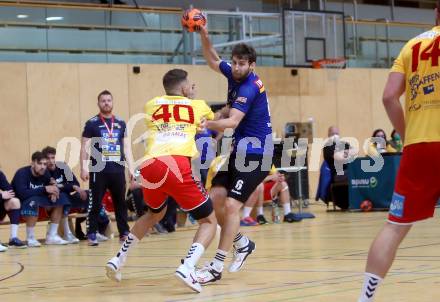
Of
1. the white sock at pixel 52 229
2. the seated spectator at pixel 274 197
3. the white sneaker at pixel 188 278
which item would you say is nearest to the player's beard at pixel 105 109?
the white sock at pixel 52 229

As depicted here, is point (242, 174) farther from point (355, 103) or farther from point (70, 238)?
point (355, 103)

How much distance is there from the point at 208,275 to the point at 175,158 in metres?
1.06

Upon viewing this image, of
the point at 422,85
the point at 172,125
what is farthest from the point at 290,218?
the point at 422,85

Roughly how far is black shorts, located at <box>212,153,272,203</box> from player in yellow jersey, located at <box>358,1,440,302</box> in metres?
3.07

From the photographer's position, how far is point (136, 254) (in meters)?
11.3

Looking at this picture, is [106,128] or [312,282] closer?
[312,282]

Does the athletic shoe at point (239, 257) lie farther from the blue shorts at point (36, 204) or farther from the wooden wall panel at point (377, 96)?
the wooden wall panel at point (377, 96)

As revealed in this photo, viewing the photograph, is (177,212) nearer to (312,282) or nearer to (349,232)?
(349,232)

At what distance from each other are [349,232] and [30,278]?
227 inches

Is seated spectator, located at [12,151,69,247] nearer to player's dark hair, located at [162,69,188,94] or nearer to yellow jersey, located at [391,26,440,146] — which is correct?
player's dark hair, located at [162,69,188,94]

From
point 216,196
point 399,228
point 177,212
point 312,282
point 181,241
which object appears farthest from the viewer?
point 177,212

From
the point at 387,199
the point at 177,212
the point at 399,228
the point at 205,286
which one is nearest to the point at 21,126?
the point at 177,212

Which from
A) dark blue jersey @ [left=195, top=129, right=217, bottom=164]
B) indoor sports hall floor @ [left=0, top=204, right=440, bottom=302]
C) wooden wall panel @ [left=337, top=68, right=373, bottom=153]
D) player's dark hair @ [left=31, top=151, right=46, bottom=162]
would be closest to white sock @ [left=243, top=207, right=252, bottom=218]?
dark blue jersey @ [left=195, top=129, right=217, bottom=164]

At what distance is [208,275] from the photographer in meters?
7.93
